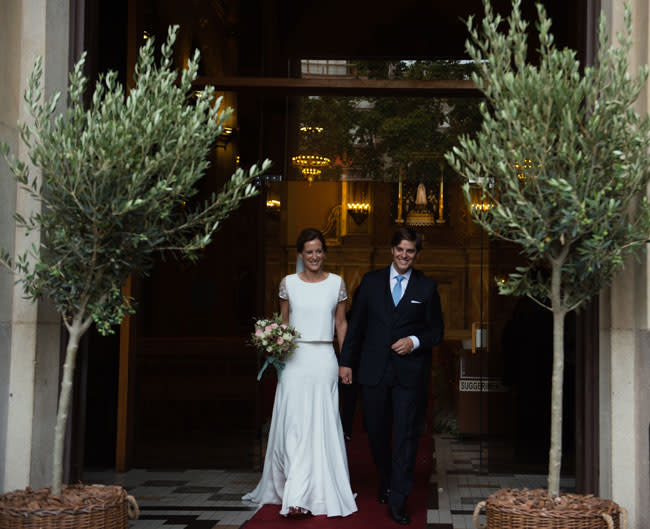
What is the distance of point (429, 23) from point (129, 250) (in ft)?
15.7

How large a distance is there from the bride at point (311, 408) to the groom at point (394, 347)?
200 millimetres

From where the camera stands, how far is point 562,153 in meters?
3.88

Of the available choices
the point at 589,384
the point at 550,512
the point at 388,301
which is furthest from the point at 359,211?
the point at 550,512

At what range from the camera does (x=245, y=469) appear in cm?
767

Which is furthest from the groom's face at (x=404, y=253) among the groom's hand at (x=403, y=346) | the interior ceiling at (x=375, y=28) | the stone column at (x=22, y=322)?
the interior ceiling at (x=375, y=28)

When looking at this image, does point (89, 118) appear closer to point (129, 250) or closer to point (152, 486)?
point (129, 250)

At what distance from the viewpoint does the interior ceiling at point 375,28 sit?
26.4 ft

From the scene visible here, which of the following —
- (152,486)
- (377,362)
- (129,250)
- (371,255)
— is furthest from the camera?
(371,255)

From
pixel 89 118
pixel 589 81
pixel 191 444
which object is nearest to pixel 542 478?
pixel 191 444

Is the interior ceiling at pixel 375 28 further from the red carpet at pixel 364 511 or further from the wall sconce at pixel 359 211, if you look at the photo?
the red carpet at pixel 364 511

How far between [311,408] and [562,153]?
111 inches

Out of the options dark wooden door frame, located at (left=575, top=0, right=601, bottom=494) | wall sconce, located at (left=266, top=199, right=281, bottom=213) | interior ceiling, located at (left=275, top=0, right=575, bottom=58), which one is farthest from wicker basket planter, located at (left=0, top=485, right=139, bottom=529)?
interior ceiling, located at (left=275, top=0, right=575, bottom=58)

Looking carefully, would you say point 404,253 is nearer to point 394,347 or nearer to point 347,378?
point 394,347

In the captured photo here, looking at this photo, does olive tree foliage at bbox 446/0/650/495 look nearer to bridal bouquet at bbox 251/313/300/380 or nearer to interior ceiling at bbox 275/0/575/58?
bridal bouquet at bbox 251/313/300/380
